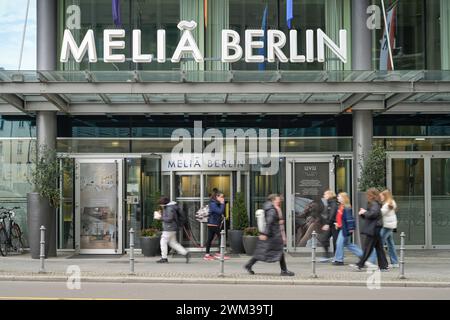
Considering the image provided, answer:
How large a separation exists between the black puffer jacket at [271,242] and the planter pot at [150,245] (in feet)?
16.3

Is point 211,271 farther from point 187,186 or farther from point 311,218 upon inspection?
point 311,218

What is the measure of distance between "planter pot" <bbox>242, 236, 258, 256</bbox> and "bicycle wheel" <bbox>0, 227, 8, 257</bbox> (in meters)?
6.88

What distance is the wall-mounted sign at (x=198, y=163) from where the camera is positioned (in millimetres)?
20312

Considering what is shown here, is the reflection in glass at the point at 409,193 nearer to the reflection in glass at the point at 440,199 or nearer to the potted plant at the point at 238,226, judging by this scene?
the reflection in glass at the point at 440,199

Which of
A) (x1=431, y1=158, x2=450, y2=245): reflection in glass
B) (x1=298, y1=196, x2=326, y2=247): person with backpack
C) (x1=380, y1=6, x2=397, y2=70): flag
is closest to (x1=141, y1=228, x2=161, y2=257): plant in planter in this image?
(x1=298, y1=196, x2=326, y2=247): person with backpack

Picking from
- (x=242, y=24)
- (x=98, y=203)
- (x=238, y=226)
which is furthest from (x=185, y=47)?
(x=98, y=203)

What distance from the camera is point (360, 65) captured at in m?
19.7

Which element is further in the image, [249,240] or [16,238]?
[16,238]

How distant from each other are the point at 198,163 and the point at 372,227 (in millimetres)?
6723

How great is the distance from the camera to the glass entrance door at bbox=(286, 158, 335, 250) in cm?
2027

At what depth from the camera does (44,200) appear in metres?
18.2

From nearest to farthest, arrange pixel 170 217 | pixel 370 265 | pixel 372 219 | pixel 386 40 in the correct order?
1. pixel 372 219
2. pixel 370 265
3. pixel 170 217
4. pixel 386 40

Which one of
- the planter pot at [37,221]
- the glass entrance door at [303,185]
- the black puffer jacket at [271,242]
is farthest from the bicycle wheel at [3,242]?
the black puffer jacket at [271,242]

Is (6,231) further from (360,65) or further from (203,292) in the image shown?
(360,65)
